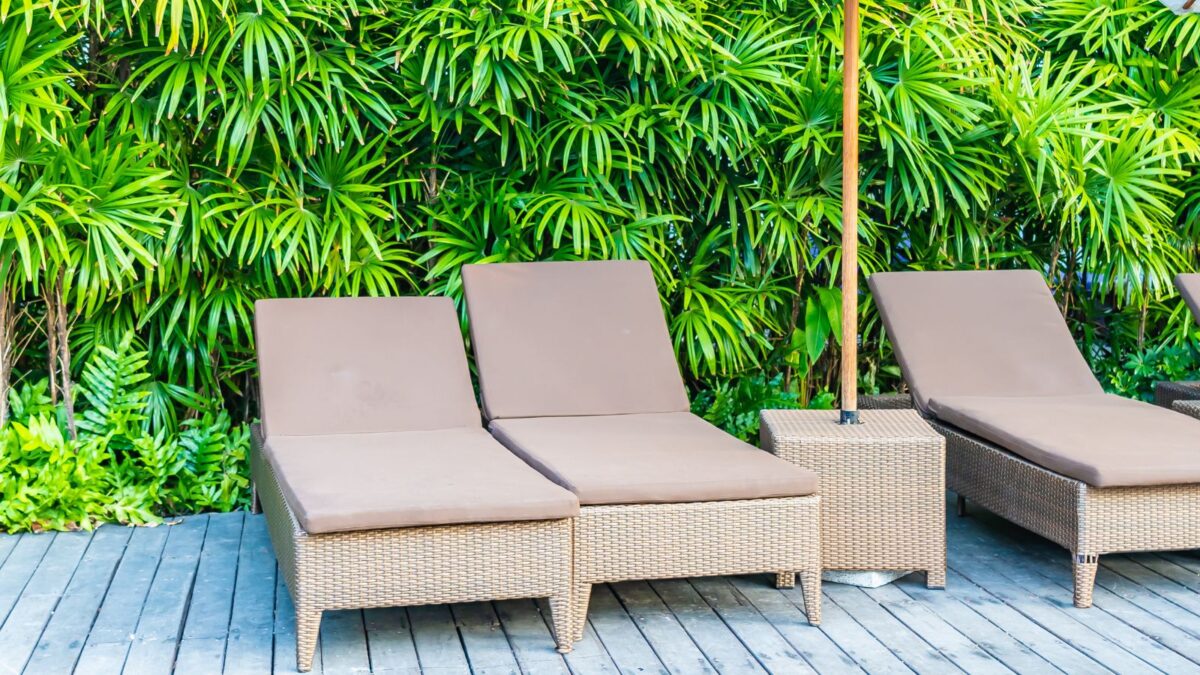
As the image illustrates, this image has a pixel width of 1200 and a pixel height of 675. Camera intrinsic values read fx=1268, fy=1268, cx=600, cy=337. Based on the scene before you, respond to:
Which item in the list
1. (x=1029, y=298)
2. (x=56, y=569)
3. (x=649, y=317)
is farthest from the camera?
(x=1029, y=298)

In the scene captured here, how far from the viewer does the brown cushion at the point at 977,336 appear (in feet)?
15.1

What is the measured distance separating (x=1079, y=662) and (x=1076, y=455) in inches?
26.6

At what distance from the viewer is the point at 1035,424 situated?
4047 mm

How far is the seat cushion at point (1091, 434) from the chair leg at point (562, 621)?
4.90 ft

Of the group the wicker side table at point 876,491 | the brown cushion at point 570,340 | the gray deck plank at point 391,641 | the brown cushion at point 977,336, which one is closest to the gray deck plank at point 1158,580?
the wicker side table at point 876,491

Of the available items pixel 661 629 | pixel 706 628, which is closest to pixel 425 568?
pixel 661 629

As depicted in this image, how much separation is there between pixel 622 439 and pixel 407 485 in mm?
854

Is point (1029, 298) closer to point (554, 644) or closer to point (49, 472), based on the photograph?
point (554, 644)

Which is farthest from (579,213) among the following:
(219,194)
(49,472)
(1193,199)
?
(1193,199)

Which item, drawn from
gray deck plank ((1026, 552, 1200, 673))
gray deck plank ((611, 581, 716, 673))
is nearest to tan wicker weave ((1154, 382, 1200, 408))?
gray deck plank ((1026, 552, 1200, 673))

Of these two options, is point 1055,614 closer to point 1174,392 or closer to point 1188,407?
point 1188,407

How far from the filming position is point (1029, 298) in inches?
195

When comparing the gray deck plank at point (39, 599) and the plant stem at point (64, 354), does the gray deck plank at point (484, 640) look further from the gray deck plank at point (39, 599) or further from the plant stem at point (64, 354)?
the plant stem at point (64, 354)

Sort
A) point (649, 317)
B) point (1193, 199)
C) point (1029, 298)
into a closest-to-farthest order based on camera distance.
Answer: point (649, 317) → point (1029, 298) → point (1193, 199)
